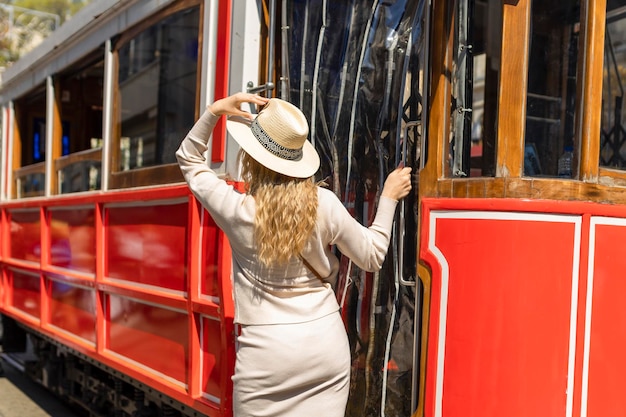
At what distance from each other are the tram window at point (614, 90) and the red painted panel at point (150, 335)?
191 cm

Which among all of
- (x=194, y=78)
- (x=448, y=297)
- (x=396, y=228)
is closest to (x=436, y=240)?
(x=448, y=297)

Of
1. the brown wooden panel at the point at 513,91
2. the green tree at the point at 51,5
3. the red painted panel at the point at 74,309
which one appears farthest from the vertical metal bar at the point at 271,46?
the green tree at the point at 51,5

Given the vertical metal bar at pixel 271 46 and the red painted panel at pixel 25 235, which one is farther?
the red painted panel at pixel 25 235

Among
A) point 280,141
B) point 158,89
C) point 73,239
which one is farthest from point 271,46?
point 73,239

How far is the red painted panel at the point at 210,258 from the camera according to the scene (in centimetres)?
314

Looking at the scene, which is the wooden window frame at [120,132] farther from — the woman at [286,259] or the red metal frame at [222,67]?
the woman at [286,259]

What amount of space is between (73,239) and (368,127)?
256 cm

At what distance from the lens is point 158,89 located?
401cm

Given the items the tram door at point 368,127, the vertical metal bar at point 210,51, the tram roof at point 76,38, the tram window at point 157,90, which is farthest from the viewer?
the tram roof at point 76,38

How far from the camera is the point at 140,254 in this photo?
3.83 metres

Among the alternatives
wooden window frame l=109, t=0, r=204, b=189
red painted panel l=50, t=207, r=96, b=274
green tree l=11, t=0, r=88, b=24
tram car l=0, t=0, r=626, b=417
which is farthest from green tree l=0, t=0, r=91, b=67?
tram car l=0, t=0, r=626, b=417

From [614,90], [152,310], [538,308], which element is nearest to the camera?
[538,308]

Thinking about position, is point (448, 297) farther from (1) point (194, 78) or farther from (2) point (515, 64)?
(1) point (194, 78)

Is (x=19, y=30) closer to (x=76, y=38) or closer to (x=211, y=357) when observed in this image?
(x=76, y=38)
